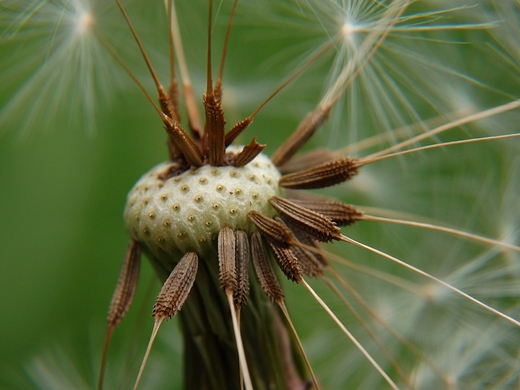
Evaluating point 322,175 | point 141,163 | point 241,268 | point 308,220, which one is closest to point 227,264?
point 241,268

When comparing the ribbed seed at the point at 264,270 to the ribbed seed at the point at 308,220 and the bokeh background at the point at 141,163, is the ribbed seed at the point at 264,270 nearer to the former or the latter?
the ribbed seed at the point at 308,220

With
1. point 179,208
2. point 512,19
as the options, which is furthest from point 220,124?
point 512,19

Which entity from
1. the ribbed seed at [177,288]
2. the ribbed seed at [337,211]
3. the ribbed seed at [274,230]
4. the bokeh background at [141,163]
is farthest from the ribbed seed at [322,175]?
the bokeh background at [141,163]

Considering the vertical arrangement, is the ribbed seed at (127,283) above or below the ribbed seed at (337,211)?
above

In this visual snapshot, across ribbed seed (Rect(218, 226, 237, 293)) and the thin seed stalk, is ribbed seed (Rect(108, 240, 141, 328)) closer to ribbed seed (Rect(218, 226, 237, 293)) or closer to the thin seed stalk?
the thin seed stalk

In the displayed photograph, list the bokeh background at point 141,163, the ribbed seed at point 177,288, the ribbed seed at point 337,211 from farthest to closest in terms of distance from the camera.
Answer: the bokeh background at point 141,163, the ribbed seed at point 337,211, the ribbed seed at point 177,288

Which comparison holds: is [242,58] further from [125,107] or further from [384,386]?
[384,386]

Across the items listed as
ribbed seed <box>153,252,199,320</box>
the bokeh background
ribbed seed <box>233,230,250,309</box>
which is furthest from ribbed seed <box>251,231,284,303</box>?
the bokeh background
